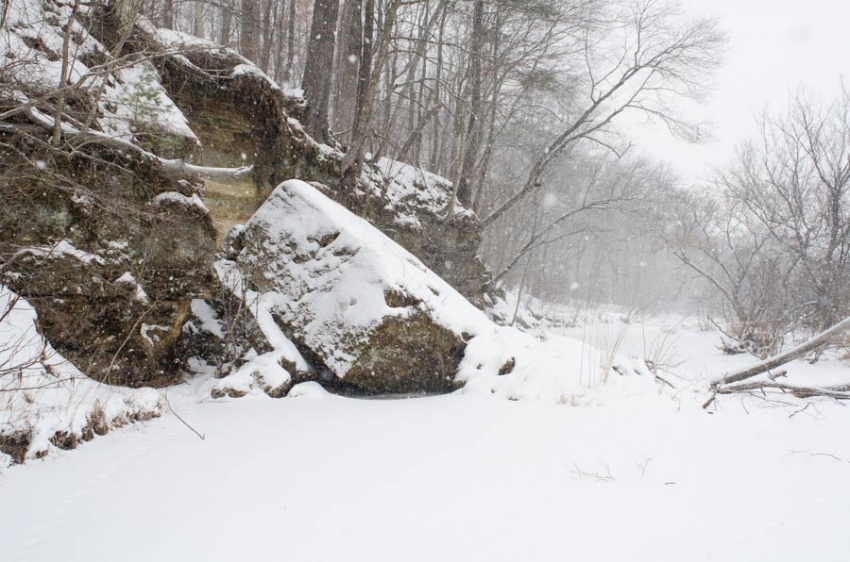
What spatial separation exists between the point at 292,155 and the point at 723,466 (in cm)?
760

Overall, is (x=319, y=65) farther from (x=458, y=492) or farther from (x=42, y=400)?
(x=458, y=492)

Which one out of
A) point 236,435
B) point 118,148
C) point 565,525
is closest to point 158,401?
point 236,435

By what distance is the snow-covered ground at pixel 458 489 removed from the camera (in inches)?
67.4

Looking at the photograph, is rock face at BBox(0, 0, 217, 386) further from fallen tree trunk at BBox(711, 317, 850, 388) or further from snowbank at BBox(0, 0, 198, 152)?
fallen tree trunk at BBox(711, 317, 850, 388)

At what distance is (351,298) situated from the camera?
4.98 metres

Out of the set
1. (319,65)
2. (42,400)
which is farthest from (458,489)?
(319,65)

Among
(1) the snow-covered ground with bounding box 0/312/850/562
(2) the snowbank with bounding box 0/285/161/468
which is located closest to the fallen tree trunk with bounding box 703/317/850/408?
(1) the snow-covered ground with bounding box 0/312/850/562

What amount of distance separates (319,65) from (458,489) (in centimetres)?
846

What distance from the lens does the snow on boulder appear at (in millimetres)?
4844

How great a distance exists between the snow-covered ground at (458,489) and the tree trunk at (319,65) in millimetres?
6635

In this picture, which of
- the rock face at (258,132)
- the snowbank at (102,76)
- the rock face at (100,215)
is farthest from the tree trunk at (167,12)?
the snowbank at (102,76)

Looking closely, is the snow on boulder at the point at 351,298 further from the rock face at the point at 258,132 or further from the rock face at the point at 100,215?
the rock face at the point at 258,132

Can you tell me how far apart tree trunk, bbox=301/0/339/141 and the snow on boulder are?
10.5 ft

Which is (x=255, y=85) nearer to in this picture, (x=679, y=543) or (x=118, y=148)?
(x=118, y=148)
